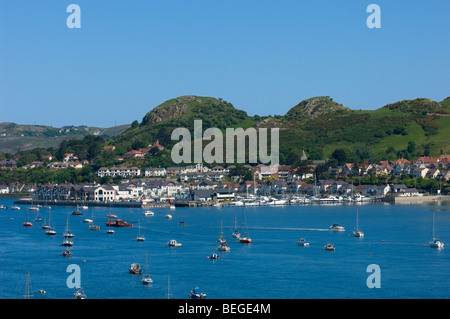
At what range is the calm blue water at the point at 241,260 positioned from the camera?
2759 cm

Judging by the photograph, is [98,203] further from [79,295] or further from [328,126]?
[328,126]

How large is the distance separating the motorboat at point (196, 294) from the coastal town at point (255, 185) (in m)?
53.2

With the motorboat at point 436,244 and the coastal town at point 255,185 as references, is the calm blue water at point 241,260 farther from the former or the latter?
the coastal town at point 255,185

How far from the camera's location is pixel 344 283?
94.8ft

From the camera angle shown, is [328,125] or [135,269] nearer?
[135,269]

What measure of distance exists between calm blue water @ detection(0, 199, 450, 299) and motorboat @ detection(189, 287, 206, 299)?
41cm

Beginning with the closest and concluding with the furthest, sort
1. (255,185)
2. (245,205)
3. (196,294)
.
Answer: (196,294)
(245,205)
(255,185)

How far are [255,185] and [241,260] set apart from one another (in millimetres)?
60730

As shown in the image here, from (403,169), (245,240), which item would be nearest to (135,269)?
(245,240)

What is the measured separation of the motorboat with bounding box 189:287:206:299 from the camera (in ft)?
84.5

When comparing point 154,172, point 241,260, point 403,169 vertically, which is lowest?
point 241,260

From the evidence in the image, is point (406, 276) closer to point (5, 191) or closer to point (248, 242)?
point (248, 242)

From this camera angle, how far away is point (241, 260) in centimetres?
3509

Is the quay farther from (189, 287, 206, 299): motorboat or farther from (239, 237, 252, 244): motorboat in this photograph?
(189, 287, 206, 299): motorboat
